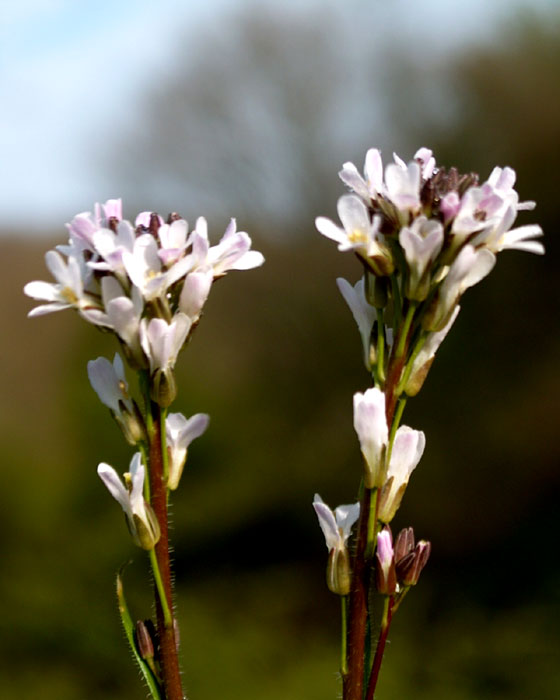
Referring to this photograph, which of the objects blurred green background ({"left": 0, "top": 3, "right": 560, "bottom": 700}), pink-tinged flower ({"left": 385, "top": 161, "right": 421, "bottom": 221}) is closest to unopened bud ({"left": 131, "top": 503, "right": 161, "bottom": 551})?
pink-tinged flower ({"left": 385, "top": 161, "right": 421, "bottom": 221})

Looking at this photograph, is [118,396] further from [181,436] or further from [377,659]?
[377,659]

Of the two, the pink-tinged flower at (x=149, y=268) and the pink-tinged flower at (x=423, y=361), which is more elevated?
the pink-tinged flower at (x=149, y=268)

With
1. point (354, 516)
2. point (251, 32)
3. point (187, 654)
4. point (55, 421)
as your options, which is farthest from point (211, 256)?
point (251, 32)

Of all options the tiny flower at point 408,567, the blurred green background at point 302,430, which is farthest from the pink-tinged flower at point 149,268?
the blurred green background at point 302,430

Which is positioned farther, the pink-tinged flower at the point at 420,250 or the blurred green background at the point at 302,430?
the blurred green background at the point at 302,430

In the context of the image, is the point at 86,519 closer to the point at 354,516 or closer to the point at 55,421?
the point at 55,421

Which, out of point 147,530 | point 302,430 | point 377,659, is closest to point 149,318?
point 147,530

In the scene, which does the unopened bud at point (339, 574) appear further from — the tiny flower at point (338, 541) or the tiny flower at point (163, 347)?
the tiny flower at point (163, 347)

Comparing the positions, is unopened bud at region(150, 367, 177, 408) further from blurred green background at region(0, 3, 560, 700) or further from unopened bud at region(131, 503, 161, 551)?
blurred green background at region(0, 3, 560, 700)
